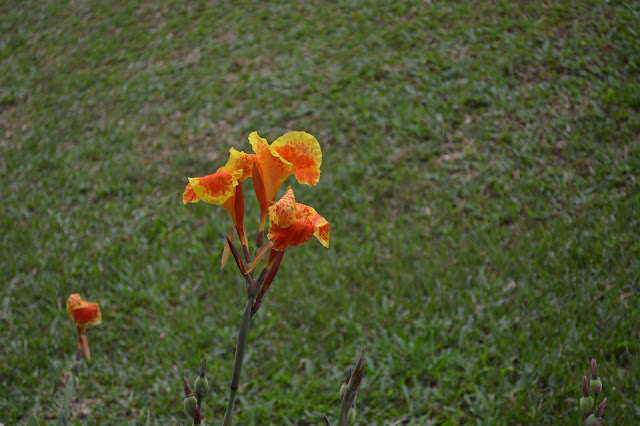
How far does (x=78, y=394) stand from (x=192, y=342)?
2.00 feet

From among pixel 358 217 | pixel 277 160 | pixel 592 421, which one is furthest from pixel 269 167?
pixel 358 217

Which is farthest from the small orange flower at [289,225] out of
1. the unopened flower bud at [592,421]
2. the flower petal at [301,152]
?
the unopened flower bud at [592,421]

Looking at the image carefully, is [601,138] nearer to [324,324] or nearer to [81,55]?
[324,324]

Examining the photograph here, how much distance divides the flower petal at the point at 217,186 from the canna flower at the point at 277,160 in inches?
2.0

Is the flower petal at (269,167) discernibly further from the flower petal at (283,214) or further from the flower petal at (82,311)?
the flower petal at (82,311)

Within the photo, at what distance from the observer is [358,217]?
3.75 metres

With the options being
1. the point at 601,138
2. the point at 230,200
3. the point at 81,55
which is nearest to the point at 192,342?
the point at 230,200

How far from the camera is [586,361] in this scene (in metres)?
2.58

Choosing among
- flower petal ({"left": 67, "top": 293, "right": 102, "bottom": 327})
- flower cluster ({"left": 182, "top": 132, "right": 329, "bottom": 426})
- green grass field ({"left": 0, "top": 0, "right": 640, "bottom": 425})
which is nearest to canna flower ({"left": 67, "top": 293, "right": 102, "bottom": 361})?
flower petal ({"left": 67, "top": 293, "right": 102, "bottom": 327})

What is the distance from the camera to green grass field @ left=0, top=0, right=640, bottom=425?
277 cm

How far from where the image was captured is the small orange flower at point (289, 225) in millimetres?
1064

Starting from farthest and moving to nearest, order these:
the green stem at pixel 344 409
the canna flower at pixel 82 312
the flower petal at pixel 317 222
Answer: the canna flower at pixel 82 312 < the flower petal at pixel 317 222 < the green stem at pixel 344 409

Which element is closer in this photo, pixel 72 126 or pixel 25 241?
pixel 25 241

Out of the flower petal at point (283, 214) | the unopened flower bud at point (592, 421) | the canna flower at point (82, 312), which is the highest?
the flower petal at point (283, 214)
